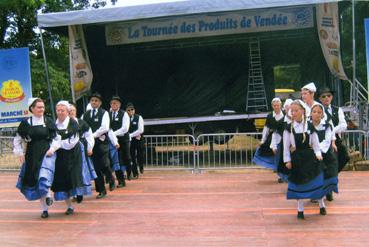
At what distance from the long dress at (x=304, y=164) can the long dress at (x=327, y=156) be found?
187mm

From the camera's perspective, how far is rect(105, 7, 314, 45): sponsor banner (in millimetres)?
13898

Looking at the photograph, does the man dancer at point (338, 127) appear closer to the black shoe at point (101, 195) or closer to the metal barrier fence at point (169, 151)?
the black shoe at point (101, 195)

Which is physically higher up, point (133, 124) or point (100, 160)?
point (133, 124)

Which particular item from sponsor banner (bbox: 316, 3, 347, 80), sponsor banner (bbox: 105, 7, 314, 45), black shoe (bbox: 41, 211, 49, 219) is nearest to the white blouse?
black shoe (bbox: 41, 211, 49, 219)

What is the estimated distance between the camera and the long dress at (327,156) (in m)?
6.67

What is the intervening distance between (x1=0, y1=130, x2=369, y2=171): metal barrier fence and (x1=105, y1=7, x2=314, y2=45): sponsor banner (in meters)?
3.18

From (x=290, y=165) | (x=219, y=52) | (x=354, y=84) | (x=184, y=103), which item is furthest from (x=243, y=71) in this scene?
(x=290, y=165)

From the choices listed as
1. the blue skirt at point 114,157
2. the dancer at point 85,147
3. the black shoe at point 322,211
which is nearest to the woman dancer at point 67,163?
the dancer at point 85,147

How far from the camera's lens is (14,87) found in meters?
13.2

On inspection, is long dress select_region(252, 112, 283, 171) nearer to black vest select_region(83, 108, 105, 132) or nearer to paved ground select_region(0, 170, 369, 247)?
paved ground select_region(0, 170, 369, 247)

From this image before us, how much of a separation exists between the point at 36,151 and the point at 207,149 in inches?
247

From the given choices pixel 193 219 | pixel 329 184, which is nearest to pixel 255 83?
pixel 329 184

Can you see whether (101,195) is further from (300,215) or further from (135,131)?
(300,215)

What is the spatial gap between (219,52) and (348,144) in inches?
200
